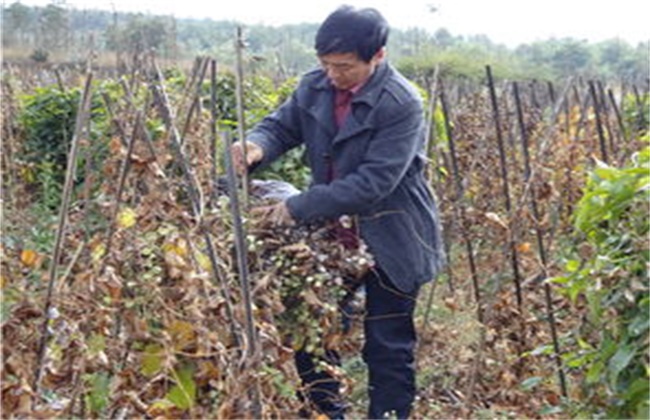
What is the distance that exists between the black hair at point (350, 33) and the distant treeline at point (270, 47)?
601 cm

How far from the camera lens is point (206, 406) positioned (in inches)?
89.7

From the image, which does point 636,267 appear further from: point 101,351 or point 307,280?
point 101,351

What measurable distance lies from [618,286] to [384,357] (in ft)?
3.41

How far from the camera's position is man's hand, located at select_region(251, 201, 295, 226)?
2.88 meters

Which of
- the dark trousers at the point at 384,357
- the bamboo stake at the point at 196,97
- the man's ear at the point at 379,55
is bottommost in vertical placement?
the dark trousers at the point at 384,357

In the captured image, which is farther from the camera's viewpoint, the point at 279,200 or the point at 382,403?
the point at 382,403

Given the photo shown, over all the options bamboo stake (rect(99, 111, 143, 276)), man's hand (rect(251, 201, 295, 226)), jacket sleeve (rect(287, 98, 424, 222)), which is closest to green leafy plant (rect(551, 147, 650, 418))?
jacket sleeve (rect(287, 98, 424, 222))

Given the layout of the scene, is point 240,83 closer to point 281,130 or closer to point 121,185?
point 121,185

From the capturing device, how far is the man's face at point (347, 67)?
3.13 metres

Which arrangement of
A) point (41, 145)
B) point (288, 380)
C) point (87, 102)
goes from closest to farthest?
point (87, 102), point (288, 380), point (41, 145)

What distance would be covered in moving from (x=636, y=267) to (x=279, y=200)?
43.6 inches

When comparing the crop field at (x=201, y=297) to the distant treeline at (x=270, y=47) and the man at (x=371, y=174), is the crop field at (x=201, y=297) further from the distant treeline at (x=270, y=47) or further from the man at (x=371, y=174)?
the distant treeline at (x=270, y=47)

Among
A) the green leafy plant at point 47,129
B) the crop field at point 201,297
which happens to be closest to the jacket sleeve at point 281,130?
the crop field at point 201,297

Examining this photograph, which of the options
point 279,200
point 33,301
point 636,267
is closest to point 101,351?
point 33,301
